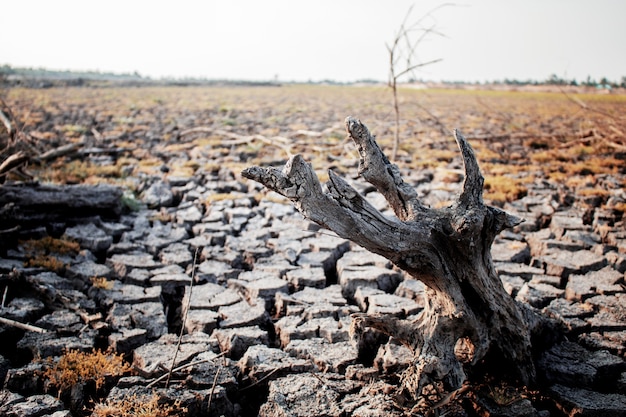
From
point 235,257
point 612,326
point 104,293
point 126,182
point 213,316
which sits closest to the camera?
point 612,326

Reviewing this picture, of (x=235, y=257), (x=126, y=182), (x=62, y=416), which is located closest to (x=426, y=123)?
(x=126, y=182)

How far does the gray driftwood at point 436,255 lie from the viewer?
2.52 meters

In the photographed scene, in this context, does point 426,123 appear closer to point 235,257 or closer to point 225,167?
point 225,167

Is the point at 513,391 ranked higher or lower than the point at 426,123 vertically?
lower

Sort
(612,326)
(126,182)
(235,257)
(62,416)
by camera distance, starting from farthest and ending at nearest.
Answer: (126,182) < (235,257) < (612,326) < (62,416)

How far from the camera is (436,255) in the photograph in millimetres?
2719

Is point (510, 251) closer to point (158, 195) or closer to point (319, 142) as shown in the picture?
point (158, 195)

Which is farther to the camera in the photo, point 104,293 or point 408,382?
point 104,293

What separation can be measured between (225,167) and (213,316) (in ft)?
17.9

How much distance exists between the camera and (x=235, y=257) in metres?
5.00

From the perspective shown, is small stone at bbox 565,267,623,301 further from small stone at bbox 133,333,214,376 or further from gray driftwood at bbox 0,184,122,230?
gray driftwood at bbox 0,184,122,230

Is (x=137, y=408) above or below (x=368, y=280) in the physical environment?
below

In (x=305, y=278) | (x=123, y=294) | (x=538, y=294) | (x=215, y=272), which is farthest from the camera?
(x=215, y=272)

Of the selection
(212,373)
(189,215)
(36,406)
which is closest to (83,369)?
(36,406)
